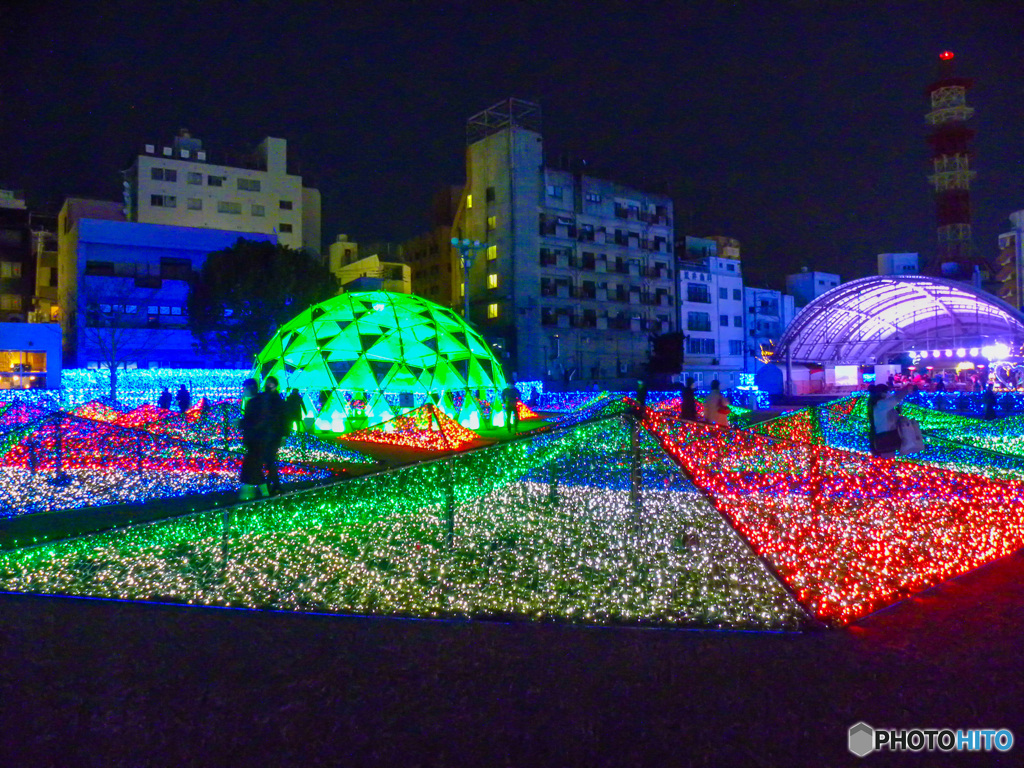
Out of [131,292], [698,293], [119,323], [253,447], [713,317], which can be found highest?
[698,293]

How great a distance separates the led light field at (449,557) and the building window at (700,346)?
4958cm

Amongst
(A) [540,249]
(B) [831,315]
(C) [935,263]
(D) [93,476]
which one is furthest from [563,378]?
(D) [93,476]

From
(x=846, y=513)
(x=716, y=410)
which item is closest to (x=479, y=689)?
(x=846, y=513)

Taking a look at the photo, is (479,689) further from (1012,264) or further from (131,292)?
(1012,264)

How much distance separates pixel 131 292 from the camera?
137ft

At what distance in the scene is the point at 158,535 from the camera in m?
6.72

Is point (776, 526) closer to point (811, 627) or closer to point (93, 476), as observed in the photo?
point (811, 627)

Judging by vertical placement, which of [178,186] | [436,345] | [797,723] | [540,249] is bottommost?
[797,723]

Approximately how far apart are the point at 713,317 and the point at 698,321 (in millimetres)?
1482

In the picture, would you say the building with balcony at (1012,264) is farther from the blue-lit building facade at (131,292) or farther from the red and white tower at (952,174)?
the blue-lit building facade at (131,292)

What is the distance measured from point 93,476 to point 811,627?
10.9 m

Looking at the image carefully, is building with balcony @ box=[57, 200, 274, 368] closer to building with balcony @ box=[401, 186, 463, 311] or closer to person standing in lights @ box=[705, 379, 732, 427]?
building with balcony @ box=[401, 186, 463, 311]

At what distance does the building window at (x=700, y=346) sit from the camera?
57312mm

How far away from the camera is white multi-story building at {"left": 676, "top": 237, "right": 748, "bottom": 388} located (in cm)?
5778
